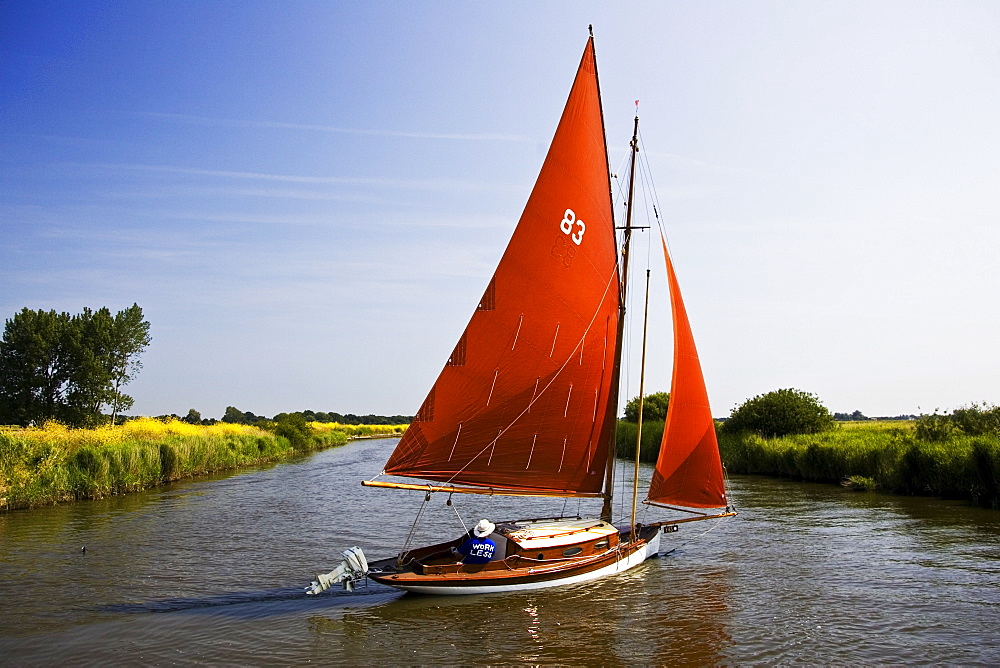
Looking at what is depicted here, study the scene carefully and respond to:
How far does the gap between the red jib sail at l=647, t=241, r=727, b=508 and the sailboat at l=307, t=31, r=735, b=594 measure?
2.5 inches

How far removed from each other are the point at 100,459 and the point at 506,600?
2251 centimetres

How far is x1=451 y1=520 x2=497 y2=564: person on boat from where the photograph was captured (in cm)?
1397

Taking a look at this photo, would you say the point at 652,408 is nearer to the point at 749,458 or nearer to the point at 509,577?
the point at 749,458

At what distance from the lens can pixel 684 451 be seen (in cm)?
1742

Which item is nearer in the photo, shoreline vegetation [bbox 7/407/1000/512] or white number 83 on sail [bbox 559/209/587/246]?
A: white number 83 on sail [bbox 559/209/587/246]

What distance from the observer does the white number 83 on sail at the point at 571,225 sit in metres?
16.0

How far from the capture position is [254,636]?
12398 mm

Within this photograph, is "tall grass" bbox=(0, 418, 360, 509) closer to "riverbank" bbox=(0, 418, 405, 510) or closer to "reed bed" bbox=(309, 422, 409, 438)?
"riverbank" bbox=(0, 418, 405, 510)

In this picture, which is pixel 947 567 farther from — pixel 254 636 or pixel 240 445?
pixel 240 445

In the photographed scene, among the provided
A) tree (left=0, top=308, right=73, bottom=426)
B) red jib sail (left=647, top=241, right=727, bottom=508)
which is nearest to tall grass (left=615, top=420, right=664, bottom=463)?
red jib sail (left=647, top=241, right=727, bottom=508)

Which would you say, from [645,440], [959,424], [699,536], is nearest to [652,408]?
[645,440]

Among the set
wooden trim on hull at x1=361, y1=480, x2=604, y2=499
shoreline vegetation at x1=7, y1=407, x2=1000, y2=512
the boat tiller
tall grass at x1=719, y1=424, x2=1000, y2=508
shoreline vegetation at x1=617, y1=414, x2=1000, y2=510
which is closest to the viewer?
the boat tiller

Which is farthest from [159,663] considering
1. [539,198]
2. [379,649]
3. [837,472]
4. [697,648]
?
[837,472]

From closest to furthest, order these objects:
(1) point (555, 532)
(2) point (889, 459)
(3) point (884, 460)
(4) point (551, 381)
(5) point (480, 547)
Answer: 1. (5) point (480, 547)
2. (1) point (555, 532)
3. (4) point (551, 381)
4. (2) point (889, 459)
5. (3) point (884, 460)
